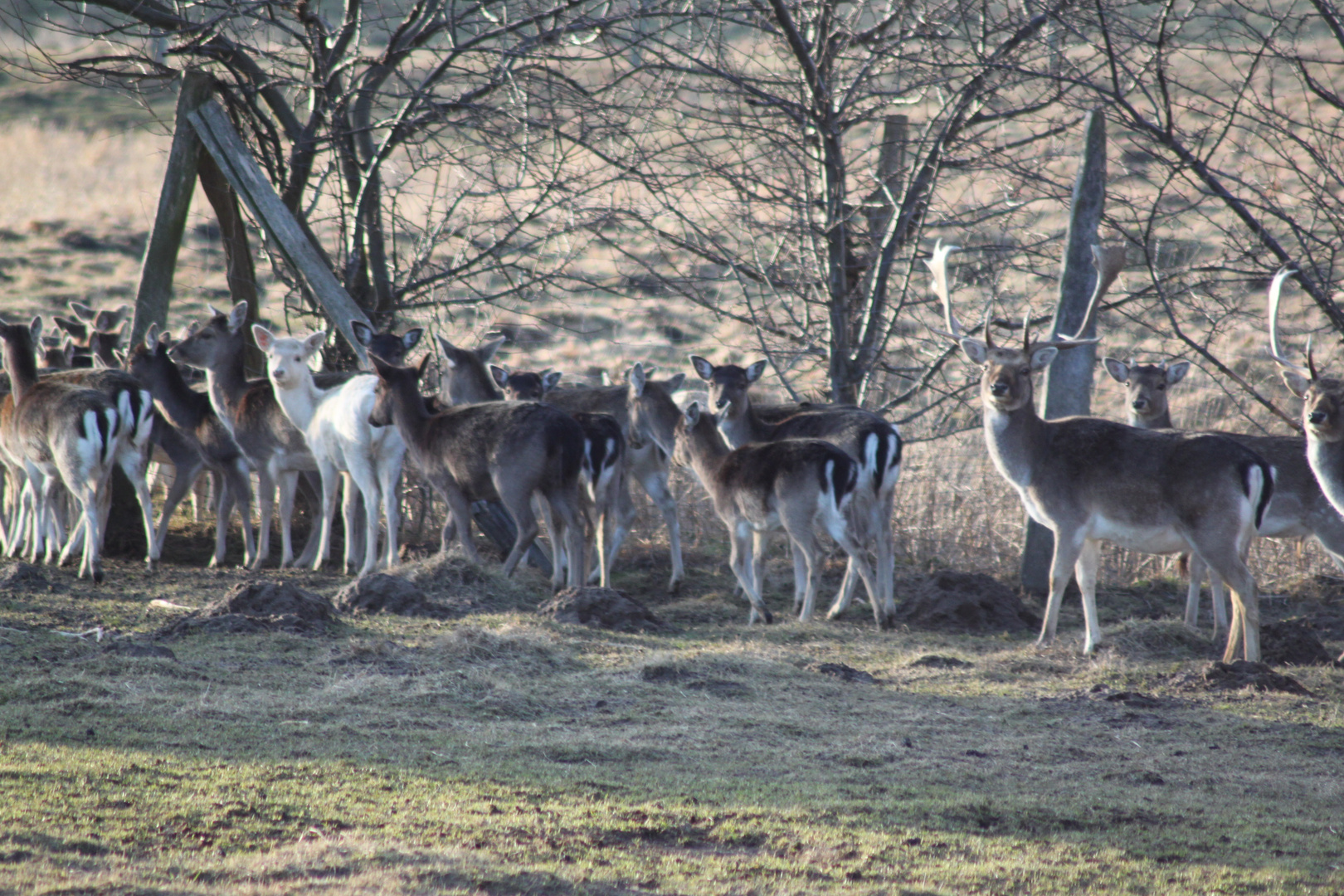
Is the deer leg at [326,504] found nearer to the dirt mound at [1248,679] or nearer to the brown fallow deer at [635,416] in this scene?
the brown fallow deer at [635,416]

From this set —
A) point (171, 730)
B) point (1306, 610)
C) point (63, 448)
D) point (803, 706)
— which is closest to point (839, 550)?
point (1306, 610)

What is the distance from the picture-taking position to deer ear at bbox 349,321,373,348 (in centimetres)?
1223

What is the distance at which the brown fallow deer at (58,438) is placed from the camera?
11.0 meters

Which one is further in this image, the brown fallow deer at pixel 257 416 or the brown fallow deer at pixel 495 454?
the brown fallow deer at pixel 257 416

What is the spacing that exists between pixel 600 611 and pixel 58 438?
528 centimetres

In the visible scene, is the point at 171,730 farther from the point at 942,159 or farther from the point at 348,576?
the point at 942,159

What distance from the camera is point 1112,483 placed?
8.72 m

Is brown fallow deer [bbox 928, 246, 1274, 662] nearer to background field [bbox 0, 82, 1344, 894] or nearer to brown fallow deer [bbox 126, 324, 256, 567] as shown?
background field [bbox 0, 82, 1344, 894]

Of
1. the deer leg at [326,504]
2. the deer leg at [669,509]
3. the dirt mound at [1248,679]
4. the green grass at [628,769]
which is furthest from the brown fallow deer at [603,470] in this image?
the dirt mound at [1248,679]

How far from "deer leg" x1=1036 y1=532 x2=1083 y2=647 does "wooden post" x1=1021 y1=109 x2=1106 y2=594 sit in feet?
6.81

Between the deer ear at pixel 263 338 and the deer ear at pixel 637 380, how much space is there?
3.43 m

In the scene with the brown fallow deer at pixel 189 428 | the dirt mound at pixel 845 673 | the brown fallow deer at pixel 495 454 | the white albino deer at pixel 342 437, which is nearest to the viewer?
the dirt mound at pixel 845 673

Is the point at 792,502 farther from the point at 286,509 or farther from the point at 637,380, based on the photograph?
the point at 286,509

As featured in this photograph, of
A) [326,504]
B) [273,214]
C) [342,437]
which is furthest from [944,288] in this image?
[273,214]
